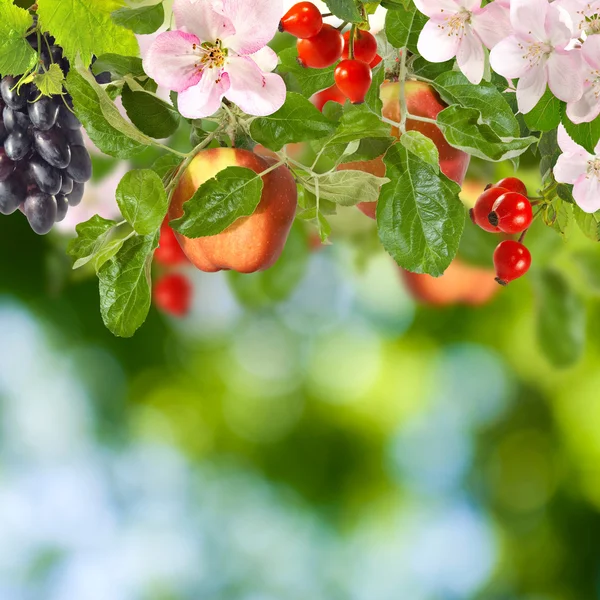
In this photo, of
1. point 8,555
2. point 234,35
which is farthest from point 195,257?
point 8,555

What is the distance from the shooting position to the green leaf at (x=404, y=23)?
0.43m

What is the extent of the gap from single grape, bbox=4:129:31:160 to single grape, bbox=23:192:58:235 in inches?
1.3

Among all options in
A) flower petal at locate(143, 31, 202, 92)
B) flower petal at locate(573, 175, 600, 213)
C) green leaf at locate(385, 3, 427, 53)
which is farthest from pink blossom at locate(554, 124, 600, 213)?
flower petal at locate(143, 31, 202, 92)

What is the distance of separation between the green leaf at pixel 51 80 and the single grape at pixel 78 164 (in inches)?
1.7

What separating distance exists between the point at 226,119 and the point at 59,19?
0.35ft

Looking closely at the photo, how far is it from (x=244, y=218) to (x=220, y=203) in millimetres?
41

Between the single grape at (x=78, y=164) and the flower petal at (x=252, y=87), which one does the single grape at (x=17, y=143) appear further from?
the flower petal at (x=252, y=87)

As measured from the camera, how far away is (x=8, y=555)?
0.84m

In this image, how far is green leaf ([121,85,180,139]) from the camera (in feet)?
1.47

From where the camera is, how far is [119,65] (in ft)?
1.42

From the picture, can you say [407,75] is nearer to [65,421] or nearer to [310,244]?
[310,244]

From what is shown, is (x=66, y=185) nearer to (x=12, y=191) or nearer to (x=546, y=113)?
(x=12, y=191)

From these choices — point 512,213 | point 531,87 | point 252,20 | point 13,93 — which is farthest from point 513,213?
point 13,93

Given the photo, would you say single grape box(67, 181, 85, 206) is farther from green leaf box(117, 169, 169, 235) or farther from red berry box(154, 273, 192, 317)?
red berry box(154, 273, 192, 317)
